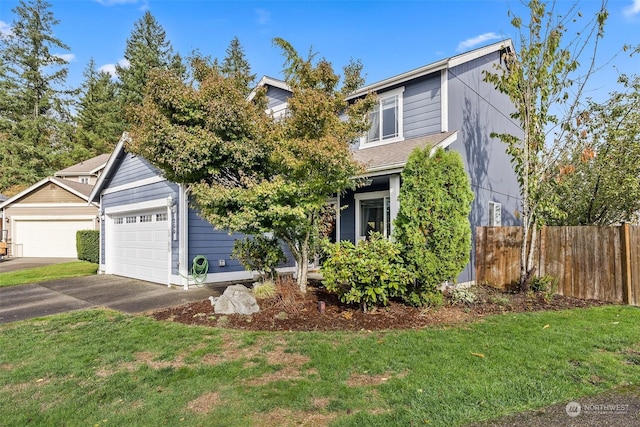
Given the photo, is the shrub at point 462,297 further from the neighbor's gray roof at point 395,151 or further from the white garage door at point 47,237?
the white garage door at point 47,237

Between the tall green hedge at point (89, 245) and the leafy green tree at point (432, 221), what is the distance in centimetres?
1635

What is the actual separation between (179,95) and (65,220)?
19.4 meters

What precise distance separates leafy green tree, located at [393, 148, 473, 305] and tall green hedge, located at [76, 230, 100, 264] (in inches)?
644

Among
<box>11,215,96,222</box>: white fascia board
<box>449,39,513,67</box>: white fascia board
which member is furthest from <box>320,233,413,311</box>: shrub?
<box>11,215,96,222</box>: white fascia board

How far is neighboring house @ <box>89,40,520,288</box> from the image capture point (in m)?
9.20

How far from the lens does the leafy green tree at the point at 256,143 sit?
21.5 feet

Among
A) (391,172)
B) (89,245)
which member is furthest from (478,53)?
(89,245)

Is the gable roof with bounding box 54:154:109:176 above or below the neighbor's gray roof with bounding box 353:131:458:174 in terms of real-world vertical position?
above

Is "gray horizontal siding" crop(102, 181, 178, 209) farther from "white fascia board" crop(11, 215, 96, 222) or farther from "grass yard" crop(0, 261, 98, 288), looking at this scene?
"white fascia board" crop(11, 215, 96, 222)

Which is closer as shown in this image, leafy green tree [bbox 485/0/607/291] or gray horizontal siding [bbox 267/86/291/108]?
leafy green tree [bbox 485/0/607/291]

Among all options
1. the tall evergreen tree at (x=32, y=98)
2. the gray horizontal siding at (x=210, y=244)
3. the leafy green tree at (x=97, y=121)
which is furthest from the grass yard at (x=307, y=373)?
the leafy green tree at (x=97, y=121)

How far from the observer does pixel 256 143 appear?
748cm

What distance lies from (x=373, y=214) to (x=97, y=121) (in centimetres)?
3282

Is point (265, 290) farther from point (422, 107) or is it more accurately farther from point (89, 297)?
point (422, 107)
